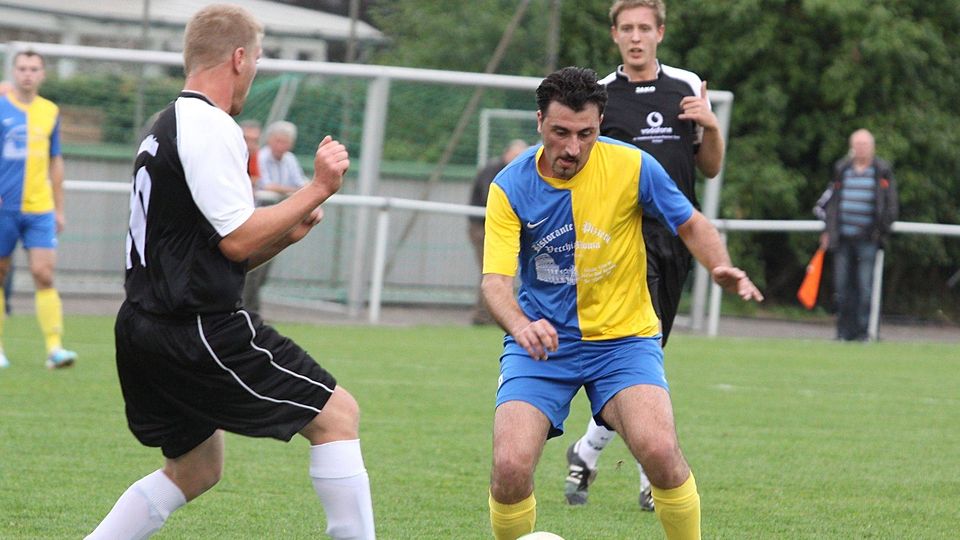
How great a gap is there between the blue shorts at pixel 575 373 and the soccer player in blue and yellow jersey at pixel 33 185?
632 cm

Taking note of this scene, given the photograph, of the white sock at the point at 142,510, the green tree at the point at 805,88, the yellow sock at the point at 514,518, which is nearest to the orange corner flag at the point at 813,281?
the green tree at the point at 805,88

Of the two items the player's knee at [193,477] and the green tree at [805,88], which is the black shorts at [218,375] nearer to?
the player's knee at [193,477]

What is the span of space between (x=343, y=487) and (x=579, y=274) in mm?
1229

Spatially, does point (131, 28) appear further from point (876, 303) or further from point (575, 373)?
point (575, 373)

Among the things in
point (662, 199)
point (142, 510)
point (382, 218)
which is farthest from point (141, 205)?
point (382, 218)

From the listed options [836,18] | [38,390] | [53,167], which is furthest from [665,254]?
[836,18]

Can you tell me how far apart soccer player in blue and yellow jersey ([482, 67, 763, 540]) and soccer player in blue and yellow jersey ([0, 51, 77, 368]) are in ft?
20.5

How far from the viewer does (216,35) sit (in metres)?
4.32

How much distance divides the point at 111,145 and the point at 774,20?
9.93m

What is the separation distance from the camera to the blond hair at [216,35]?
14.2 ft

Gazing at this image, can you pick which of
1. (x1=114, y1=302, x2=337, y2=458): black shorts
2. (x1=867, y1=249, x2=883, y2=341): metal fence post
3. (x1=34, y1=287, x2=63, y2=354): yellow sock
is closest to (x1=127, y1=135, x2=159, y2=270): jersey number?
(x1=114, y1=302, x2=337, y2=458): black shorts

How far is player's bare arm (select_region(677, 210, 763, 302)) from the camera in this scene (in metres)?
4.90

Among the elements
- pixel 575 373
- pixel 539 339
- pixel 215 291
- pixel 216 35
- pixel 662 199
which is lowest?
pixel 575 373

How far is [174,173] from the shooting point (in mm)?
4242
